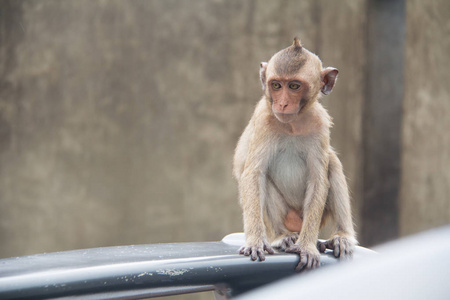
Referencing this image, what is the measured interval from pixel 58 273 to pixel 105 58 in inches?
173

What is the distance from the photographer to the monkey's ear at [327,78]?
10.1 feet

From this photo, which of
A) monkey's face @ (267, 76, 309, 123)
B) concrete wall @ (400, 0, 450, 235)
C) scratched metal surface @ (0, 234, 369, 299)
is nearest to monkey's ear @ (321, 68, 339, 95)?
monkey's face @ (267, 76, 309, 123)

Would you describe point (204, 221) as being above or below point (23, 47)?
below

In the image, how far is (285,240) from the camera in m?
3.01

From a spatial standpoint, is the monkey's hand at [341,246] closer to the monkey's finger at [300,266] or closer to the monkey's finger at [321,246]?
the monkey's finger at [321,246]

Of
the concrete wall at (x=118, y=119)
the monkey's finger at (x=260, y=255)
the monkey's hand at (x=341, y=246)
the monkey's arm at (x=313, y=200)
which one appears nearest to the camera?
the monkey's finger at (x=260, y=255)

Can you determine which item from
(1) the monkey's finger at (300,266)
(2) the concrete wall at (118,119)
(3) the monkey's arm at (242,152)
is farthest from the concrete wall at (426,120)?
(1) the monkey's finger at (300,266)

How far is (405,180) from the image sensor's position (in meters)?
7.44

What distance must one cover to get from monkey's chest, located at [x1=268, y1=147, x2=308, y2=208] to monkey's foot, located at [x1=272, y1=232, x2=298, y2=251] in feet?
0.76

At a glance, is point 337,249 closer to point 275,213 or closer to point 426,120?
point 275,213

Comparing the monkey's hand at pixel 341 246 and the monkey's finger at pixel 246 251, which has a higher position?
the monkey's finger at pixel 246 251

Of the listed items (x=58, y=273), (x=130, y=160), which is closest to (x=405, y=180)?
(x=130, y=160)

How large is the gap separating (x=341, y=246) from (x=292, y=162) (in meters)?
0.73

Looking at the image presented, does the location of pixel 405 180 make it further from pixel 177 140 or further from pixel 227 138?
pixel 177 140
